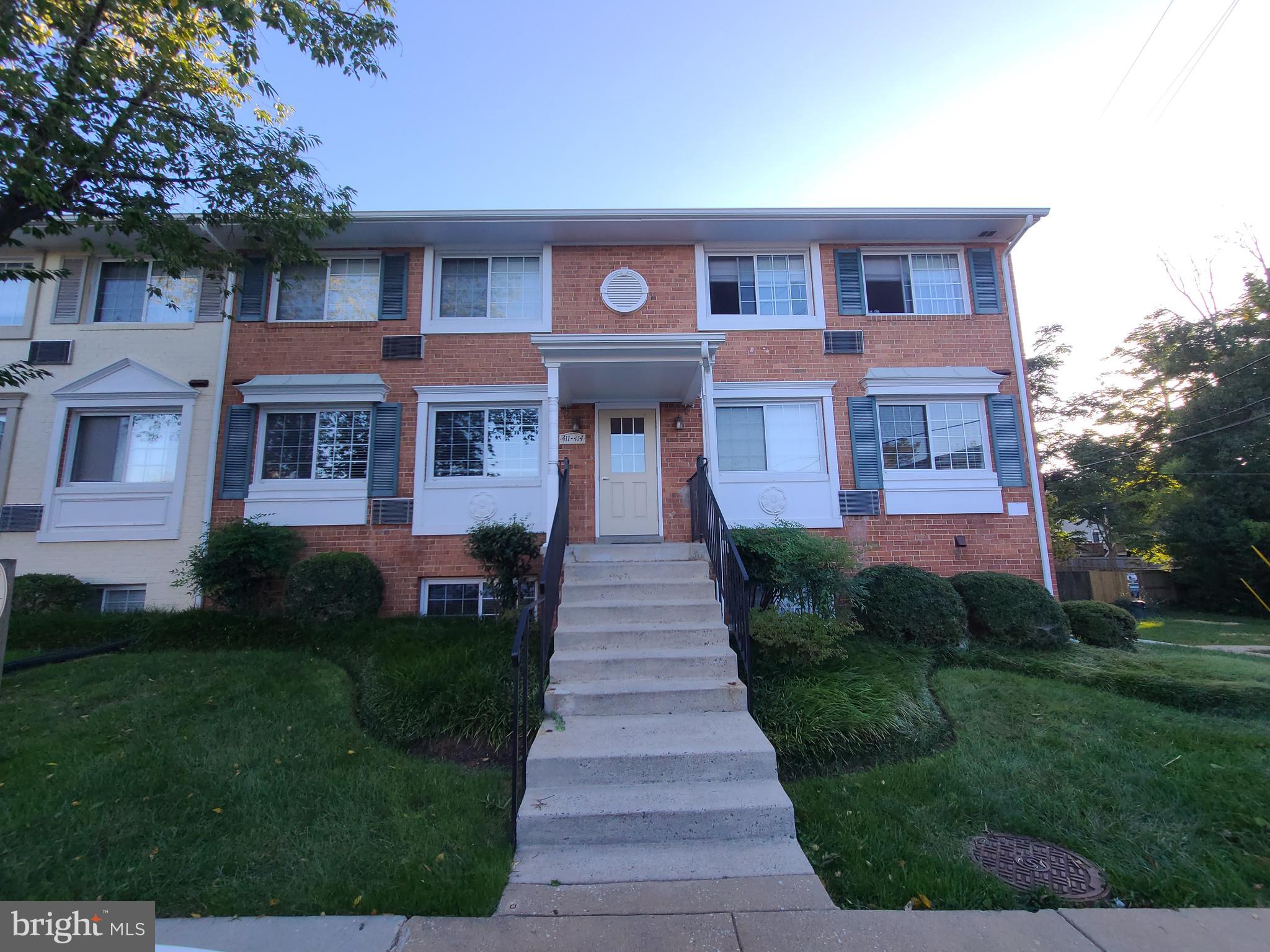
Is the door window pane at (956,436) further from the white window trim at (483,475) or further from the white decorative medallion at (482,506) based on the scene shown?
the white decorative medallion at (482,506)

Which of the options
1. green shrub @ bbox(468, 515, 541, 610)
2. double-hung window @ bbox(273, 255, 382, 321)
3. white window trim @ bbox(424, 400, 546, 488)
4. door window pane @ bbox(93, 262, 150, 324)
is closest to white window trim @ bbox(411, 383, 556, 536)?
white window trim @ bbox(424, 400, 546, 488)

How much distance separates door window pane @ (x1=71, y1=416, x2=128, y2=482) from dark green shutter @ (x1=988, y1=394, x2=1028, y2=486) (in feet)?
42.2

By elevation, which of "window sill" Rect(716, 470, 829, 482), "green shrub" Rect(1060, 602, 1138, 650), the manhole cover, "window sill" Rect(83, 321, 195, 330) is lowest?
the manhole cover

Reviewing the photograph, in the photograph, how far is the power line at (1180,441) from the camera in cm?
1562

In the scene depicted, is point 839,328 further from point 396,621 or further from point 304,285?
point 304,285

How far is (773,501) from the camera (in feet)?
26.4

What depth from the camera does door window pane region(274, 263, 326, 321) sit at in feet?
27.9

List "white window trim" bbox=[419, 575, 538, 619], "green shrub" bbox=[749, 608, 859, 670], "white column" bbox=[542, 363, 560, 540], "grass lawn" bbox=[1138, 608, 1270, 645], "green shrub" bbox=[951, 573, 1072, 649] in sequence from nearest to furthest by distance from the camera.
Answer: "green shrub" bbox=[749, 608, 859, 670] < "white column" bbox=[542, 363, 560, 540] < "green shrub" bbox=[951, 573, 1072, 649] < "white window trim" bbox=[419, 575, 538, 619] < "grass lawn" bbox=[1138, 608, 1270, 645]

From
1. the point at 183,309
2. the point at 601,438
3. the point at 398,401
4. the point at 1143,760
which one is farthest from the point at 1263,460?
the point at 183,309

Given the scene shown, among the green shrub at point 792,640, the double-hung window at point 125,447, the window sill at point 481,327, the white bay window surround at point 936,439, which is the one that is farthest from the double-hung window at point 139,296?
the white bay window surround at point 936,439

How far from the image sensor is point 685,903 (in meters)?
2.74

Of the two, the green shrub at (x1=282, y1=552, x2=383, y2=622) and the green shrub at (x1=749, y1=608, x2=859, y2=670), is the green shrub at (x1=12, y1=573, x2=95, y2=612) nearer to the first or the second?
the green shrub at (x1=282, y1=552, x2=383, y2=622)

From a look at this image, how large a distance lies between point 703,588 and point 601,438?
3264 millimetres

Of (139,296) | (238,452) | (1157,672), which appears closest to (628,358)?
(238,452)
